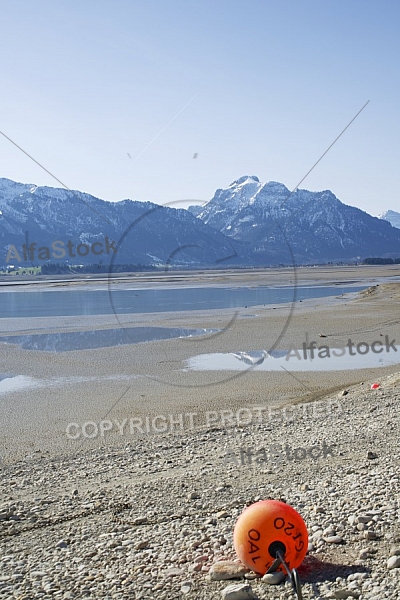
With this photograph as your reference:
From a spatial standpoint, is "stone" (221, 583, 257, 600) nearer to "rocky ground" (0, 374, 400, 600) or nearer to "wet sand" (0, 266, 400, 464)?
"rocky ground" (0, 374, 400, 600)

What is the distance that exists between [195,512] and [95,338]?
21.0 meters

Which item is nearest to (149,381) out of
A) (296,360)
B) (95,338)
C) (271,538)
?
(296,360)

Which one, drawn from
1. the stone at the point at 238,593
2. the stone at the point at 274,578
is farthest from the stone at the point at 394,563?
the stone at the point at 238,593

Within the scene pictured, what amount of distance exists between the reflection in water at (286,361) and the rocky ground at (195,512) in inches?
317

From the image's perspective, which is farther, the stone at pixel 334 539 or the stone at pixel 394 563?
the stone at pixel 334 539

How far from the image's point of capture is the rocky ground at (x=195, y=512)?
18.4 feet

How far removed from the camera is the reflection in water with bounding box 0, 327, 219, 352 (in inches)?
1013

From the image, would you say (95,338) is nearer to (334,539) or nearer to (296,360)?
(296,360)

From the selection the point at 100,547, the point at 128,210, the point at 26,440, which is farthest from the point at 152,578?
the point at 128,210

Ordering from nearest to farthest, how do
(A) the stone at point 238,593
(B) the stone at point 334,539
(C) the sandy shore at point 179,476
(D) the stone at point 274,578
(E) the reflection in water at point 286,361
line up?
(A) the stone at point 238,593
(D) the stone at point 274,578
(C) the sandy shore at point 179,476
(B) the stone at point 334,539
(E) the reflection in water at point 286,361

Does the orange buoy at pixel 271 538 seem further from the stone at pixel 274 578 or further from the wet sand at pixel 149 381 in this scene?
the wet sand at pixel 149 381

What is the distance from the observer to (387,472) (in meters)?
7.97

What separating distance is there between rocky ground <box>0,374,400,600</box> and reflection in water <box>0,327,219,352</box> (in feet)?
47.8

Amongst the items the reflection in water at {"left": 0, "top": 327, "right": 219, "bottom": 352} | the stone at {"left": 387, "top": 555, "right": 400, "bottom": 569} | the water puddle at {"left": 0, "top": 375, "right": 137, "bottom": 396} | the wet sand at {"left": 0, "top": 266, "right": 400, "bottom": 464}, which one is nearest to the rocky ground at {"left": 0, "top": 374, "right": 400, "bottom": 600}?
the stone at {"left": 387, "top": 555, "right": 400, "bottom": 569}
